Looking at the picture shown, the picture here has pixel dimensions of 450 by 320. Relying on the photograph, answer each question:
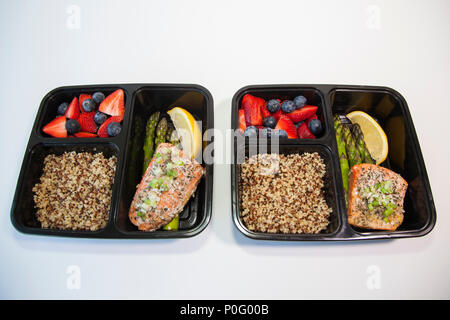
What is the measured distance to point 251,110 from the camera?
1850 millimetres

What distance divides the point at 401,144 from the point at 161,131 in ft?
5.86

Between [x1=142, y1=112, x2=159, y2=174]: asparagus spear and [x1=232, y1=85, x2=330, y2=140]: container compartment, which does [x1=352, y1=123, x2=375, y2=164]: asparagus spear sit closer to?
[x1=232, y1=85, x2=330, y2=140]: container compartment

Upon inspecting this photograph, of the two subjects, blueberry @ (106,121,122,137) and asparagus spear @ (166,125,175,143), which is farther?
asparagus spear @ (166,125,175,143)

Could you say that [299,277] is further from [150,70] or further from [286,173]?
[150,70]

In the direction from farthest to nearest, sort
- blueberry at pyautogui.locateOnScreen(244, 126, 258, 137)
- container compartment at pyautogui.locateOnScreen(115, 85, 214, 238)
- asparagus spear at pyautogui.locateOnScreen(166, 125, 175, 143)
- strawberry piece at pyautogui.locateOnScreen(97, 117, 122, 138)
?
asparagus spear at pyautogui.locateOnScreen(166, 125, 175, 143) < strawberry piece at pyautogui.locateOnScreen(97, 117, 122, 138) < blueberry at pyautogui.locateOnScreen(244, 126, 258, 137) < container compartment at pyautogui.locateOnScreen(115, 85, 214, 238)

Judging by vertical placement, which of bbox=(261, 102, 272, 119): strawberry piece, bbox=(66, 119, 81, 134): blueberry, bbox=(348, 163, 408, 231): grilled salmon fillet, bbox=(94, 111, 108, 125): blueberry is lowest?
bbox=(348, 163, 408, 231): grilled salmon fillet

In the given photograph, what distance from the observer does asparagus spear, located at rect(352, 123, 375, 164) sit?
1851 mm

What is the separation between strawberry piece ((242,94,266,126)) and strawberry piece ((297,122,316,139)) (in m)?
0.32

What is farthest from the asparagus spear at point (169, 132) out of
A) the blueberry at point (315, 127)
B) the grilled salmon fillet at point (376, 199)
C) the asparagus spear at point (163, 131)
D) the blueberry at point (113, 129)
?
the grilled salmon fillet at point (376, 199)

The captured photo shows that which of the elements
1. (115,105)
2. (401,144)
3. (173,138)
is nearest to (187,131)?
(173,138)

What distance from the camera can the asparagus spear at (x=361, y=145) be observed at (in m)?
1.85

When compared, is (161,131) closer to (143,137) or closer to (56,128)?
(143,137)

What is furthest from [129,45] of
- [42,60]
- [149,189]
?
[149,189]

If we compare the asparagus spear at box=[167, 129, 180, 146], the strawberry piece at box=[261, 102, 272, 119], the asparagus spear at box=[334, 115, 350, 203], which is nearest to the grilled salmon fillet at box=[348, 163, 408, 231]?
the asparagus spear at box=[334, 115, 350, 203]
